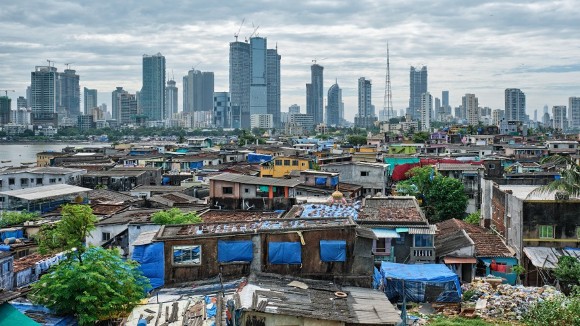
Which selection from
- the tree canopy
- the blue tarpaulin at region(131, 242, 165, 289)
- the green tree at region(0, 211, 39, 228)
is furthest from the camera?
the tree canopy

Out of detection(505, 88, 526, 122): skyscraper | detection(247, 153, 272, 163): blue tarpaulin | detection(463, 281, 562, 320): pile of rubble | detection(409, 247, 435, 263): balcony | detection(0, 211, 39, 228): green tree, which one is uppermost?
detection(505, 88, 526, 122): skyscraper

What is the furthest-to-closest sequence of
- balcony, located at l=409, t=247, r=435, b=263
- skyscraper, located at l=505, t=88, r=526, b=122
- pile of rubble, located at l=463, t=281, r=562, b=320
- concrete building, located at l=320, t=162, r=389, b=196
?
skyscraper, located at l=505, t=88, r=526, b=122, concrete building, located at l=320, t=162, r=389, b=196, balcony, located at l=409, t=247, r=435, b=263, pile of rubble, located at l=463, t=281, r=562, b=320

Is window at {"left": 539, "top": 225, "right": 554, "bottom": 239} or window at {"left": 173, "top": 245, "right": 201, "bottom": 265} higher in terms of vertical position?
window at {"left": 173, "top": 245, "right": 201, "bottom": 265}

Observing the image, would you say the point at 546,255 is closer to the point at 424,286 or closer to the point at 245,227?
the point at 424,286

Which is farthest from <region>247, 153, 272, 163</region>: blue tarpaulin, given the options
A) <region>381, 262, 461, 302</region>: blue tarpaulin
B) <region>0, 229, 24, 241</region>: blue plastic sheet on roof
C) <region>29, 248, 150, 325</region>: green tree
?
<region>29, 248, 150, 325</region>: green tree

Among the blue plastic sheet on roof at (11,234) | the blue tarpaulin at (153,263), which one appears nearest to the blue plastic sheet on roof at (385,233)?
the blue tarpaulin at (153,263)

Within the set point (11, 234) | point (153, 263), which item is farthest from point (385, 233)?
point (11, 234)

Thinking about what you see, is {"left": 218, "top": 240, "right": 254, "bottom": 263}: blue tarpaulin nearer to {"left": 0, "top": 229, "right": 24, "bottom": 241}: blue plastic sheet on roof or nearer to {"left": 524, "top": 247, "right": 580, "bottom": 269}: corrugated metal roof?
{"left": 524, "top": 247, "right": 580, "bottom": 269}: corrugated metal roof
